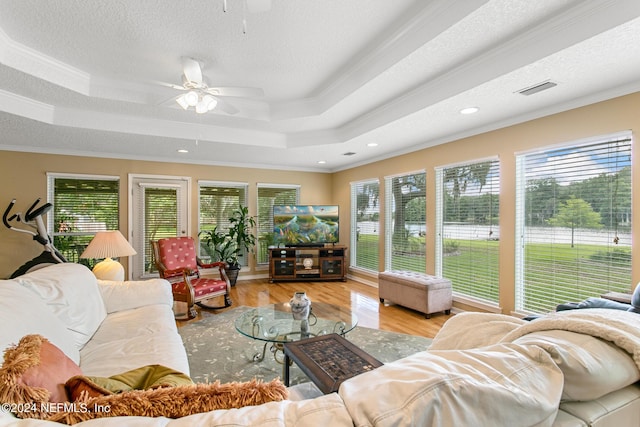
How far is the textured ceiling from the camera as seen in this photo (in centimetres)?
196

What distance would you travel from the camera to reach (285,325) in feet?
8.63

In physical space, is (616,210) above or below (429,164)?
below

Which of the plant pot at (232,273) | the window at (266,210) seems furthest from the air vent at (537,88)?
the plant pot at (232,273)

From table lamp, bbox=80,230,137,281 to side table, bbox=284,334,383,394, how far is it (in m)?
2.60

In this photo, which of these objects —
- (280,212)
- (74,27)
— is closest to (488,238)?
(280,212)

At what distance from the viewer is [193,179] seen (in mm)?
5566

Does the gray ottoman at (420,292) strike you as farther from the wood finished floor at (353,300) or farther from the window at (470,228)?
the window at (470,228)

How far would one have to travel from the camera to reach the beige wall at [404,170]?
270cm

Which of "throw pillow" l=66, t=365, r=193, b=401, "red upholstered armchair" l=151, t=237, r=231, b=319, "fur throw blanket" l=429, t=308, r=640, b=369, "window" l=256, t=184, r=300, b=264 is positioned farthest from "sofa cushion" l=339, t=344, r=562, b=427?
"window" l=256, t=184, r=300, b=264

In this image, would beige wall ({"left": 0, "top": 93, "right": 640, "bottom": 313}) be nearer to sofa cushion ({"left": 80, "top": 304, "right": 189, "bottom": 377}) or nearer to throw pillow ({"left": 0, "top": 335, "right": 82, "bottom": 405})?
sofa cushion ({"left": 80, "top": 304, "right": 189, "bottom": 377})

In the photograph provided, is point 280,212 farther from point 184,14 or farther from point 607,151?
point 607,151

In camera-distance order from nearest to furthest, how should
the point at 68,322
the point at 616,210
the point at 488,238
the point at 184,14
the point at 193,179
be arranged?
1. the point at 68,322
2. the point at 184,14
3. the point at 616,210
4. the point at 488,238
5. the point at 193,179

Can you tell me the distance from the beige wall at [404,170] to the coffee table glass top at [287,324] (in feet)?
6.66

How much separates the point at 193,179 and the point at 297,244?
7.29 feet
